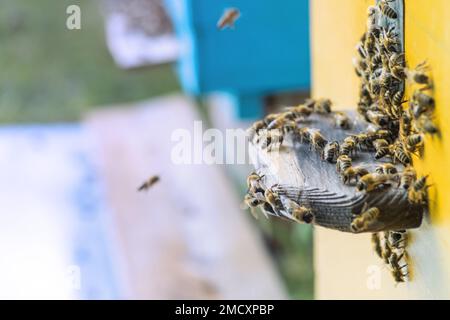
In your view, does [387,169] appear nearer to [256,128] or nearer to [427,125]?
[427,125]

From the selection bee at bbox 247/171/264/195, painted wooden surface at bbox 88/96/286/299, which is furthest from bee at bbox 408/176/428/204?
painted wooden surface at bbox 88/96/286/299

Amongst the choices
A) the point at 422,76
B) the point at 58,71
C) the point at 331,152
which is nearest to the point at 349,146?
the point at 331,152

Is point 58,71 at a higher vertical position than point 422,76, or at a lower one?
higher

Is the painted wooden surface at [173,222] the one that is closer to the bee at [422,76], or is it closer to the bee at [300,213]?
the bee at [300,213]

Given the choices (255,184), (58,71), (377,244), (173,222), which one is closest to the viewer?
(255,184)

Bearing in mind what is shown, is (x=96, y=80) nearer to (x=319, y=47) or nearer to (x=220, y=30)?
(x=220, y=30)
